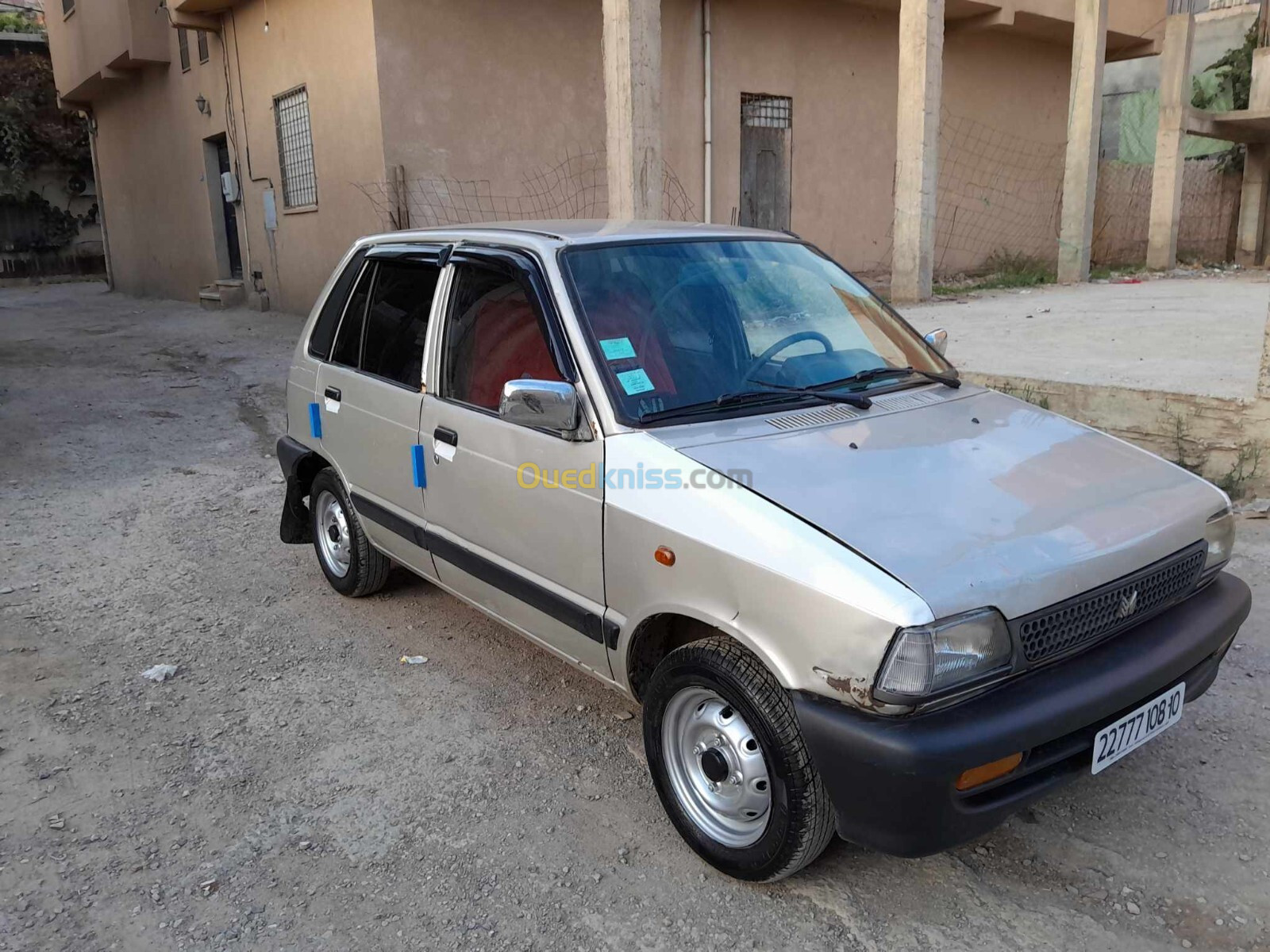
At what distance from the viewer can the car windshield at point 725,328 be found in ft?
9.97

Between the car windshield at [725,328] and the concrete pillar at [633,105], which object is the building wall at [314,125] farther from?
the car windshield at [725,328]

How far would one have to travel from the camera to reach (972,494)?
2.58m

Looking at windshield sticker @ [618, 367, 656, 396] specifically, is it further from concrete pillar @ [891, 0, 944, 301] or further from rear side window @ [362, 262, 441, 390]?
concrete pillar @ [891, 0, 944, 301]

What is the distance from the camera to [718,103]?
13750 millimetres

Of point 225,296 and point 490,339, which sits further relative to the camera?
point 225,296

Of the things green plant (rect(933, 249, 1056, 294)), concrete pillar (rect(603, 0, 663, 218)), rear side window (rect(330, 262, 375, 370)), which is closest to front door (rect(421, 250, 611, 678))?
rear side window (rect(330, 262, 375, 370))

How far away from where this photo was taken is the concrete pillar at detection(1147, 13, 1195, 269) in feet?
48.0

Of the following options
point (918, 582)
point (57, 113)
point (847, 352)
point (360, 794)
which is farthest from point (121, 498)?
point (57, 113)

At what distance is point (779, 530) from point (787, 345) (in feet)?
3.80

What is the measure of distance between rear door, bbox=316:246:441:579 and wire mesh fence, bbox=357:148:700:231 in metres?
7.65

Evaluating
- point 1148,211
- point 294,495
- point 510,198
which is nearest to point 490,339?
point 294,495

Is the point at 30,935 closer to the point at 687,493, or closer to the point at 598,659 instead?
the point at 598,659

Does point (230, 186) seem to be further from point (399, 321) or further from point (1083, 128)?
point (399, 321)

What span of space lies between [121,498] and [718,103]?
10.3 meters
